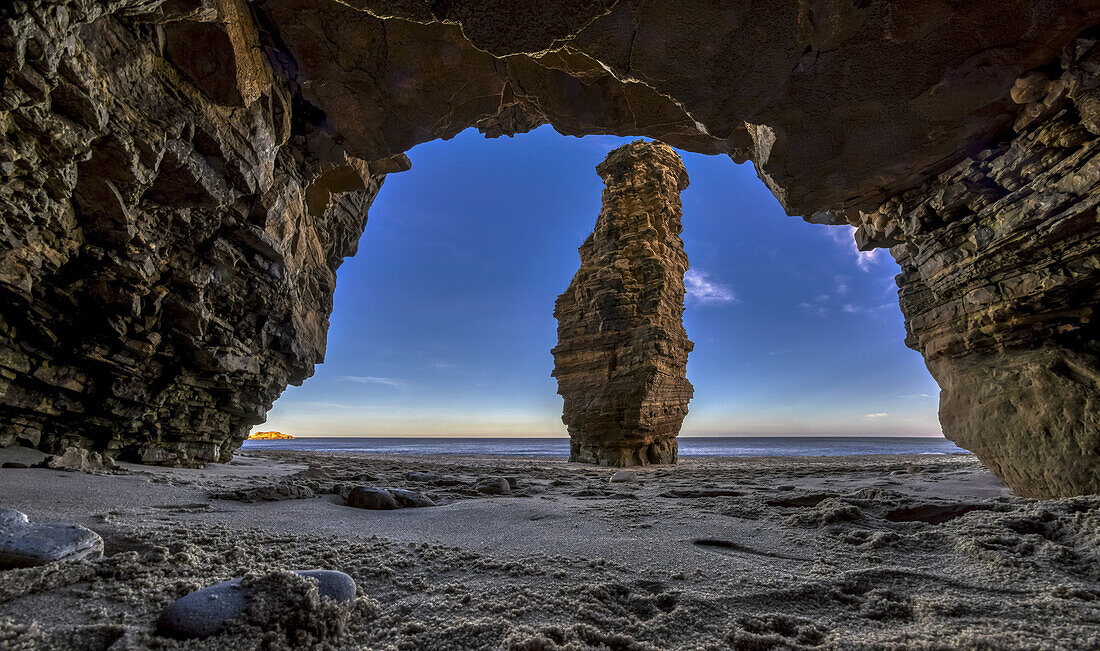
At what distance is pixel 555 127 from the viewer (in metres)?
5.99

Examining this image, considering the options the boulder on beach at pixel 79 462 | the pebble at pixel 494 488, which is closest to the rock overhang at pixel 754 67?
the pebble at pixel 494 488

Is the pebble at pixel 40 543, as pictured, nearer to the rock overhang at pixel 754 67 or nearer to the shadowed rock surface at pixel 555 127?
the shadowed rock surface at pixel 555 127

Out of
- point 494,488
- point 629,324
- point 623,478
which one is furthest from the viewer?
point 629,324

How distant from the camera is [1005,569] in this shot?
6.66ft

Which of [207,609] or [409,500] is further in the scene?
[409,500]

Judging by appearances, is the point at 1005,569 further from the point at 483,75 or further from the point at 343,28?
the point at 343,28

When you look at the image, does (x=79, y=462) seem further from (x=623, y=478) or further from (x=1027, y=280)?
(x=1027, y=280)

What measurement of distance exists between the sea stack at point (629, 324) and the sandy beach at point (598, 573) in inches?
332

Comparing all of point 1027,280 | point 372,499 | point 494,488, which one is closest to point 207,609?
point 372,499

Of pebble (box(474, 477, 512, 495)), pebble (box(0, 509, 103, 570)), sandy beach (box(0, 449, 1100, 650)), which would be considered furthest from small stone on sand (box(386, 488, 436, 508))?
pebble (box(0, 509, 103, 570))

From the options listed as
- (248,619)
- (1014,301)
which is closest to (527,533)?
(248,619)

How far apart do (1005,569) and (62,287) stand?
817cm

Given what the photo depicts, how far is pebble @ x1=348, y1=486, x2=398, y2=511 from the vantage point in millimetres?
3816

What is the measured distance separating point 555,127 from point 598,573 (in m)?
5.69
